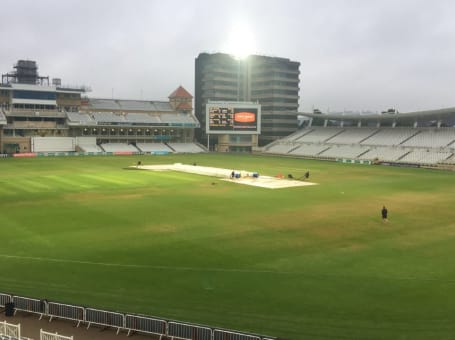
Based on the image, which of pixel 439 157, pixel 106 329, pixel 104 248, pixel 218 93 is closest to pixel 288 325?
pixel 106 329

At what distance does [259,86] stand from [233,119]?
3732cm

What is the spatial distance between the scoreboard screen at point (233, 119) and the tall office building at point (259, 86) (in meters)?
23.4

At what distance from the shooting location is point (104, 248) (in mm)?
24562

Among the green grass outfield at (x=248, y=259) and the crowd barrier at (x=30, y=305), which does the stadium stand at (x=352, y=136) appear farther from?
the crowd barrier at (x=30, y=305)

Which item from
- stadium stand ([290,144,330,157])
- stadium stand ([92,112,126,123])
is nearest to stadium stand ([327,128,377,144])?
stadium stand ([290,144,330,157])

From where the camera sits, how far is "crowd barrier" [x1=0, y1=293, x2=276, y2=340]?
45.1ft

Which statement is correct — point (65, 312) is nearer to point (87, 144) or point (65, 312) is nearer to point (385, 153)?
point (385, 153)

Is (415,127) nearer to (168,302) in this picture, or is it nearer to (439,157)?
(439,157)

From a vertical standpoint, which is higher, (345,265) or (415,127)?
(415,127)

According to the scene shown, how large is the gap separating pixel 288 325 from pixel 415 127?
97.4m

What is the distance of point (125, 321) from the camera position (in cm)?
1476

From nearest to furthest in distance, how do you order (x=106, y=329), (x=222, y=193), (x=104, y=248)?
(x=106, y=329)
(x=104, y=248)
(x=222, y=193)

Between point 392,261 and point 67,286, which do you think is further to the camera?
point 392,261

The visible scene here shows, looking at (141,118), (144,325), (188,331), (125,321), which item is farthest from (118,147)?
(188,331)
